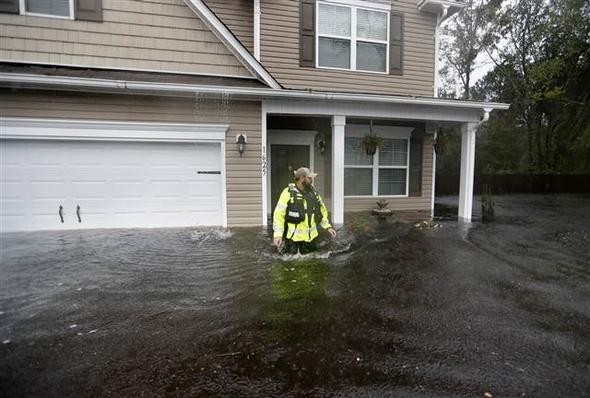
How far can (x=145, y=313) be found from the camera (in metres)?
3.64

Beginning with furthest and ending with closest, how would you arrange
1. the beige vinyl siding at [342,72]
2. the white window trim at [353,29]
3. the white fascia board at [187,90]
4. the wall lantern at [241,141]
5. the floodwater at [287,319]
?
the white window trim at [353,29], the beige vinyl siding at [342,72], the wall lantern at [241,141], the white fascia board at [187,90], the floodwater at [287,319]

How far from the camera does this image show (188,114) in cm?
695

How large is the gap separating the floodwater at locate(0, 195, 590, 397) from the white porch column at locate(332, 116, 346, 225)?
5.88 feet

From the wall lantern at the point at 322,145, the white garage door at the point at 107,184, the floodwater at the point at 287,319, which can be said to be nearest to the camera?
the floodwater at the point at 287,319

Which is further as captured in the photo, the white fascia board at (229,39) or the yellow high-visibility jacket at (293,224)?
A: the white fascia board at (229,39)

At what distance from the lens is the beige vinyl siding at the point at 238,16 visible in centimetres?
872

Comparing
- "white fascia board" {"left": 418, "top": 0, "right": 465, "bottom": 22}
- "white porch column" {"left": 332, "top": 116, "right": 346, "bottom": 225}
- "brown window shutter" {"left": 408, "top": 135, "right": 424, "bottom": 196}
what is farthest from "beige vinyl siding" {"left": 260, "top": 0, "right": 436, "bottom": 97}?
"white porch column" {"left": 332, "top": 116, "right": 346, "bottom": 225}

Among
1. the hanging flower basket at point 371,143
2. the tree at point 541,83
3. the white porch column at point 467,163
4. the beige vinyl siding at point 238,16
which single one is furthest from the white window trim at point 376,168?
the tree at point 541,83

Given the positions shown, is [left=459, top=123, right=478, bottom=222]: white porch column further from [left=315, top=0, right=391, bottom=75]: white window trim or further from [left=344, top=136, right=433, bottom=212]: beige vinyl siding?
[left=315, top=0, right=391, bottom=75]: white window trim

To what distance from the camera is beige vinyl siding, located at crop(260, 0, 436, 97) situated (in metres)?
8.66

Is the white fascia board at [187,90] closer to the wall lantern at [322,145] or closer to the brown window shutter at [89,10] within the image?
the brown window shutter at [89,10]

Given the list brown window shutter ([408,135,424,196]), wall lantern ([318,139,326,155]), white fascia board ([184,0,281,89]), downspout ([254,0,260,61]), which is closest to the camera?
white fascia board ([184,0,281,89])

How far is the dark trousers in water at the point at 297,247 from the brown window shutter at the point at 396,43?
6.12 m

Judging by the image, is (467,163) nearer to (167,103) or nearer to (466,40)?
(167,103)
